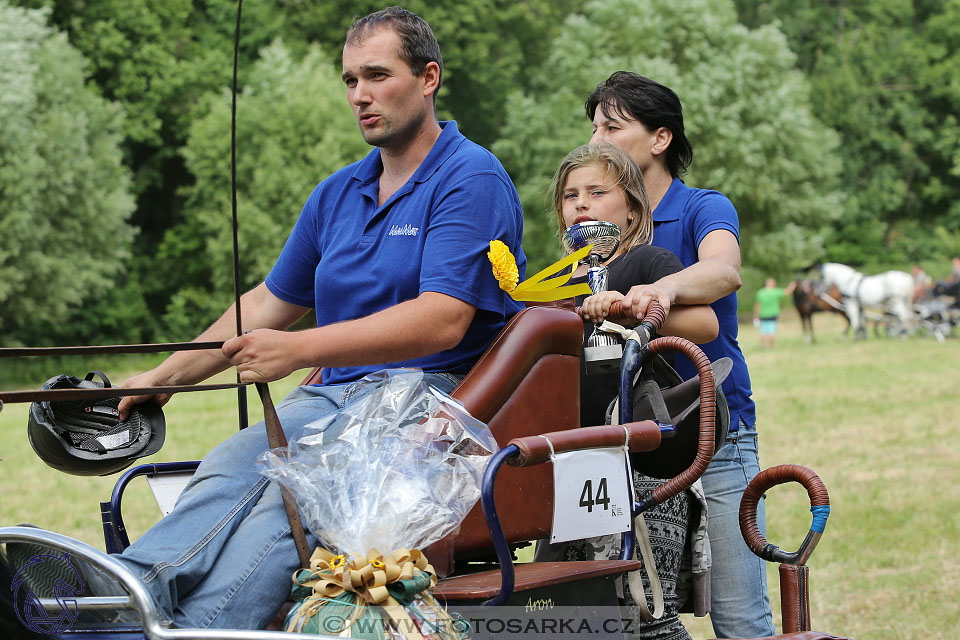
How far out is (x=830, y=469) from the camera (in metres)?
10.1

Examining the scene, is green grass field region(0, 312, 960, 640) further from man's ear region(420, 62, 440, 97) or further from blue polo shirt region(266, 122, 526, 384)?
man's ear region(420, 62, 440, 97)

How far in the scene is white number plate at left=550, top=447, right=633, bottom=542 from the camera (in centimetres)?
246

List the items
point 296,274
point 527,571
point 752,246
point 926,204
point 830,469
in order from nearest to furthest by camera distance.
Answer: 1. point 527,571
2. point 296,274
3. point 830,469
4. point 752,246
5. point 926,204

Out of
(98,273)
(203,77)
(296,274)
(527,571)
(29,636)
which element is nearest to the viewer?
(29,636)

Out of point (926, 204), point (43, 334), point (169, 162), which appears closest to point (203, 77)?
point (169, 162)

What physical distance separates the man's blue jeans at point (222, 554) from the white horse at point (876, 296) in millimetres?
25490

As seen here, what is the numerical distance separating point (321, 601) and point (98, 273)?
29.3 metres

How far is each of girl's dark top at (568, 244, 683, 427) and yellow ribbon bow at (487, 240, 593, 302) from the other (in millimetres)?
294

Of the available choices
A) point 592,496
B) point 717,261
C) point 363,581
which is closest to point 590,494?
point 592,496

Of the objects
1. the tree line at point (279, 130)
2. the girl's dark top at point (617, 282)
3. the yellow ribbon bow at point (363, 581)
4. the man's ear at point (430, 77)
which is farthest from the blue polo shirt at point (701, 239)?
the tree line at point (279, 130)

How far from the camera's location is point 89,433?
9.23ft

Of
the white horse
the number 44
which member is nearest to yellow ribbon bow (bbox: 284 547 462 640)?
the number 44

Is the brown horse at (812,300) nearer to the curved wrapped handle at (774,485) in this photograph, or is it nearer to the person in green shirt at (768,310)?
the person in green shirt at (768,310)

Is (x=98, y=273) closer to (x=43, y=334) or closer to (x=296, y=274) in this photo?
(x=43, y=334)
